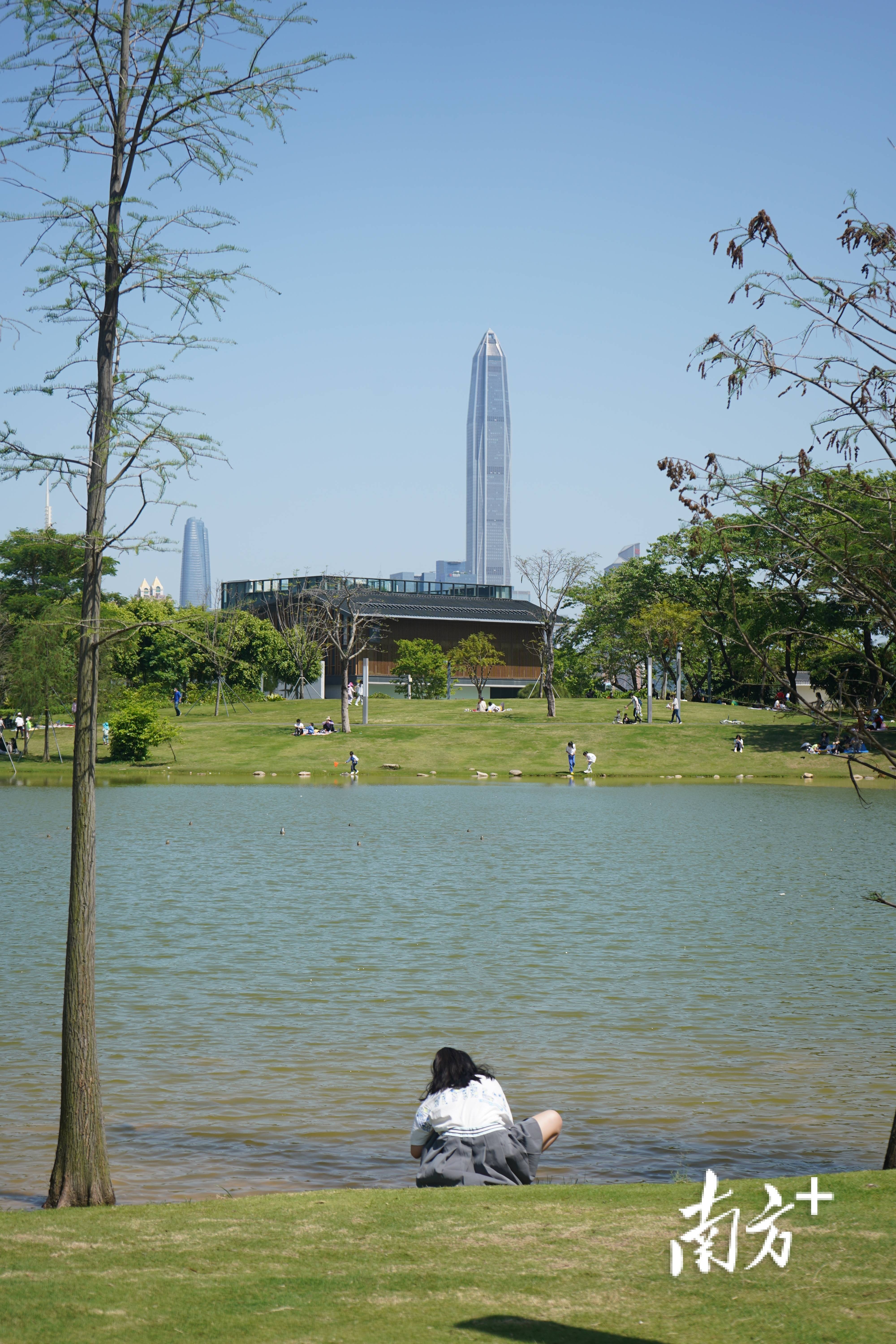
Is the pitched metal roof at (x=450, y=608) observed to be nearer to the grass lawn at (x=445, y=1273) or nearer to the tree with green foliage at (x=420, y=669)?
the tree with green foliage at (x=420, y=669)

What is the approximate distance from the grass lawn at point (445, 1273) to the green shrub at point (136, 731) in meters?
55.6

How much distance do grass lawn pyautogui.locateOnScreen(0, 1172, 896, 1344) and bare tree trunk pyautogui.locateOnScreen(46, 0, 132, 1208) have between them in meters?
0.72

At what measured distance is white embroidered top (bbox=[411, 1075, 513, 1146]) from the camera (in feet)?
25.8

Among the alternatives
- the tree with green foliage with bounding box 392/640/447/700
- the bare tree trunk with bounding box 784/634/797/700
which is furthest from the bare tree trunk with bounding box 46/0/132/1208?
the tree with green foliage with bounding box 392/640/447/700

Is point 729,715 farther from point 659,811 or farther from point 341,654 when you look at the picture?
point 659,811

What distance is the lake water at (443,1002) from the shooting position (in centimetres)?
1008

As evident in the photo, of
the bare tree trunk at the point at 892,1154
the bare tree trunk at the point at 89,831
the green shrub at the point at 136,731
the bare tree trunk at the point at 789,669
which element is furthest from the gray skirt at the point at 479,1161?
the green shrub at the point at 136,731

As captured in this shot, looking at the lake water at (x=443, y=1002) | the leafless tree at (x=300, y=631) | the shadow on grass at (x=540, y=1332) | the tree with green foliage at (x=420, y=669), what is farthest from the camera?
the tree with green foliage at (x=420, y=669)

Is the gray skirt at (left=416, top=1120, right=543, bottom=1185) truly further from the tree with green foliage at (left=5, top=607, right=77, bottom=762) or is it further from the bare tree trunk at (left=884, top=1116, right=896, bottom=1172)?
the tree with green foliage at (left=5, top=607, right=77, bottom=762)

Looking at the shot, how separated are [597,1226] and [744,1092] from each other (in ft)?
17.7

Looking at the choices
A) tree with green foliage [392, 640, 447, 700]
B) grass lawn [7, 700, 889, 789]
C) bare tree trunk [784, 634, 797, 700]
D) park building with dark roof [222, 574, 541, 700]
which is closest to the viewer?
bare tree trunk [784, 634, 797, 700]

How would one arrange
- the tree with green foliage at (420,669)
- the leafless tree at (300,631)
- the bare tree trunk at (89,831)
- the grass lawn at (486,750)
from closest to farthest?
the bare tree trunk at (89,831), the grass lawn at (486,750), the leafless tree at (300,631), the tree with green foliage at (420,669)

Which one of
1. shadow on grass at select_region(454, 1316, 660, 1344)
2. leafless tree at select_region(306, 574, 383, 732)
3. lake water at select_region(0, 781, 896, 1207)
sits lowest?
lake water at select_region(0, 781, 896, 1207)

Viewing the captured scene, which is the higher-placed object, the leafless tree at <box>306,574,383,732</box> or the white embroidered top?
the leafless tree at <box>306,574,383,732</box>
